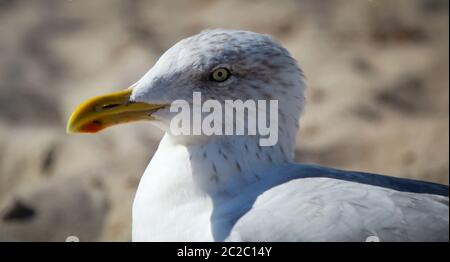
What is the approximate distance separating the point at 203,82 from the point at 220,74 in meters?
0.05

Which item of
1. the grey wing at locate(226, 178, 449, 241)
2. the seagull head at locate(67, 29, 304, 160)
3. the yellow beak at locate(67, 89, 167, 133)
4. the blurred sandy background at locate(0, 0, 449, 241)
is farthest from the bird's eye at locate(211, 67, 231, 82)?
the blurred sandy background at locate(0, 0, 449, 241)

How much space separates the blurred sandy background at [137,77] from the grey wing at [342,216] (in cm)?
149

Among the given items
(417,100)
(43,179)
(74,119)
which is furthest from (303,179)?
(417,100)

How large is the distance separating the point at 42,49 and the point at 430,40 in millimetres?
2312

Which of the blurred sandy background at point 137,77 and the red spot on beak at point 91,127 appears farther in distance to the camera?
the blurred sandy background at point 137,77

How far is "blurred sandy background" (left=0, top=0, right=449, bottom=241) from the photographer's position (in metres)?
3.87

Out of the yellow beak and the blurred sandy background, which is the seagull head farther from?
the blurred sandy background

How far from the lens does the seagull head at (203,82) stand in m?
2.29

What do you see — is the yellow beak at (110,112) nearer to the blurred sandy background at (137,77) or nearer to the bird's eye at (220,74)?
the bird's eye at (220,74)

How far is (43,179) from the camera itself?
13.1 feet

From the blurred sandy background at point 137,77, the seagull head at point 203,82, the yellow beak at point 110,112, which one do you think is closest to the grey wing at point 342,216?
the seagull head at point 203,82

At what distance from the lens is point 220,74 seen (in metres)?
2.32
